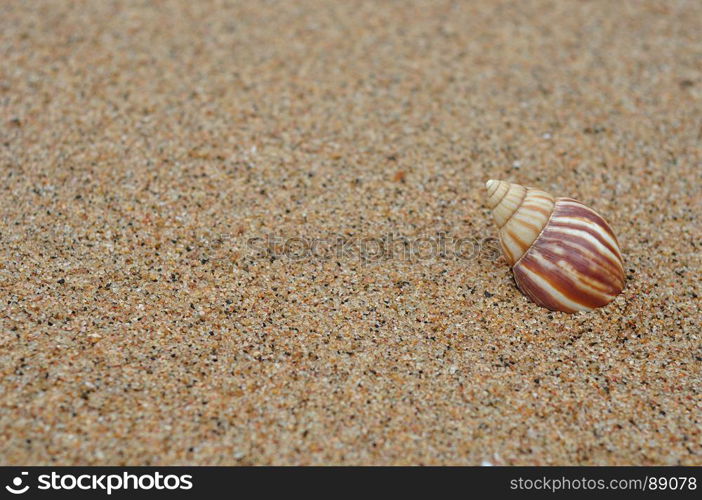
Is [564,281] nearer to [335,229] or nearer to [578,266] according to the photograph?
[578,266]

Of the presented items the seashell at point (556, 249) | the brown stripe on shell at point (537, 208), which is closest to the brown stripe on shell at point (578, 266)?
the seashell at point (556, 249)

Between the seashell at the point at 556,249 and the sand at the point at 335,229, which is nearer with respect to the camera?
the sand at the point at 335,229

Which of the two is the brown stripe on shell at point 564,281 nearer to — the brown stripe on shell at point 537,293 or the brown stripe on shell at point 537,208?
the brown stripe on shell at point 537,293

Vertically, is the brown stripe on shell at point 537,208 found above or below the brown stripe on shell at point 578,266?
above
